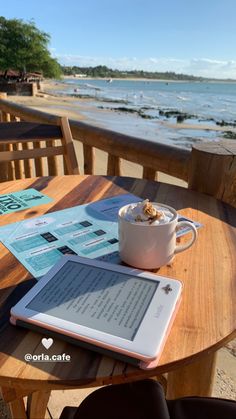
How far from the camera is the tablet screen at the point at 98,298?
58cm

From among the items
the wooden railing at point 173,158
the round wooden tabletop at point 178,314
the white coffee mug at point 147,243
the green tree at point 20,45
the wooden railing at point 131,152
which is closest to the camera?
the round wooden tabletop at point 178,314

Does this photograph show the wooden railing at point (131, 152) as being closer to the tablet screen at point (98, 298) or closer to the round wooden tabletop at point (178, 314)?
the round wooden tabletop at point (178, 314)

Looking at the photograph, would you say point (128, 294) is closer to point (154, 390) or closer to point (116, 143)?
point (154, 390)

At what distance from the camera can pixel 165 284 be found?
26.2 inches

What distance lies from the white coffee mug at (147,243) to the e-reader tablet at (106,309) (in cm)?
4

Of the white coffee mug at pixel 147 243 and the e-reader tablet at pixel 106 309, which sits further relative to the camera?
the white coffee mug at pixel 147 243

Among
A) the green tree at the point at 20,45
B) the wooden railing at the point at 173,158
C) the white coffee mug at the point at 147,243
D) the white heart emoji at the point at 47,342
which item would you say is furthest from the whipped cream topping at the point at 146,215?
the green tree at the point at 20,45

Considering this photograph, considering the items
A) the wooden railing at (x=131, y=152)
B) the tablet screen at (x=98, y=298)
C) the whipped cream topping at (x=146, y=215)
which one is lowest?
the wooden railing at (x=131, y=152)

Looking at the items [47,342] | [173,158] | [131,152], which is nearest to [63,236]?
[47,342]

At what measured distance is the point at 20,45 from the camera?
35.6m

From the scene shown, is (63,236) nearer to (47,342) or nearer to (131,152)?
(47,342)

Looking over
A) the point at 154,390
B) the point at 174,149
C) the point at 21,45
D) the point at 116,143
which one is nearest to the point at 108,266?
the point at 154,390

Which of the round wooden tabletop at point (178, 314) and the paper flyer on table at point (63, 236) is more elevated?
the round wooden tabletop at point (178, 314)

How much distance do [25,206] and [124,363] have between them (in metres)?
0.73
